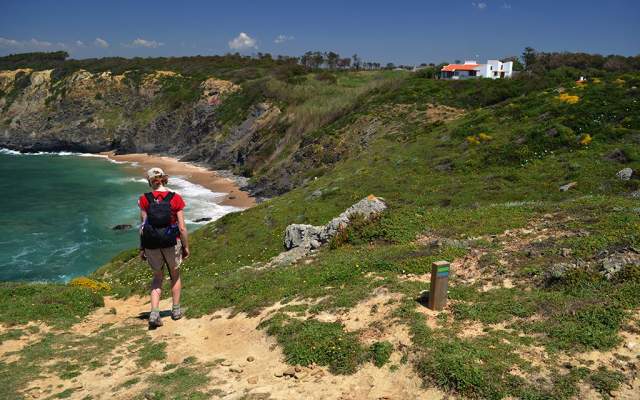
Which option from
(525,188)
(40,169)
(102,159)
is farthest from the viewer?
(102,159)

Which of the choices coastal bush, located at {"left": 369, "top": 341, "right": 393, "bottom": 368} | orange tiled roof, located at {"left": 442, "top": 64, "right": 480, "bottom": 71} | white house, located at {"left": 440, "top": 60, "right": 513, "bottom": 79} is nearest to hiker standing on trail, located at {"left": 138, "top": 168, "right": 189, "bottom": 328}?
coastal bush, located at {"left": 369, "top": 341, "right": 393, "bottom": 368}

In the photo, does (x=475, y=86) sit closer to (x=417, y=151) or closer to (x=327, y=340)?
(x=417, y=151)

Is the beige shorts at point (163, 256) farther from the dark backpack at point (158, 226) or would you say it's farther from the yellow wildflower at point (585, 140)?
the yellow wildflower at point (585, 140)

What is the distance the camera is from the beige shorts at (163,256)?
11029 mm

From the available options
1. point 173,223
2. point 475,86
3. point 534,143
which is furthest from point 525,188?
point 475,86

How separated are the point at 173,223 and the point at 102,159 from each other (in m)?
99.3

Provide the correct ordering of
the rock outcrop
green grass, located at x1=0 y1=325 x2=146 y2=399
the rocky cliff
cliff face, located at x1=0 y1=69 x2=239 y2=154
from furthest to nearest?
cliff face, located at x1=0 y1=69 x2=239 y2=154
the rocky cliff
the rock outcrop
green grass, located at x1=0 y1=325 x2=146 y2=399

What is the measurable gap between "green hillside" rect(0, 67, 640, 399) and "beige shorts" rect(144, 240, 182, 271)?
7.69 feet

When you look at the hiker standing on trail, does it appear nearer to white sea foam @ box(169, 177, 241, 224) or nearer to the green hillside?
the green hillside

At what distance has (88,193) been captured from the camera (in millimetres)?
67562

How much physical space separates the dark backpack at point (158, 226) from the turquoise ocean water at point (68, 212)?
31.3 m

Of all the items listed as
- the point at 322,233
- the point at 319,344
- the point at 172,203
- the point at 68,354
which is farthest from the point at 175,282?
the point at 322,233

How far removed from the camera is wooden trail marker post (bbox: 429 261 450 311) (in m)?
10.2

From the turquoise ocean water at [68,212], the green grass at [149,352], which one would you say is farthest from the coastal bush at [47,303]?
the turquoise ocean water at [68,212]
